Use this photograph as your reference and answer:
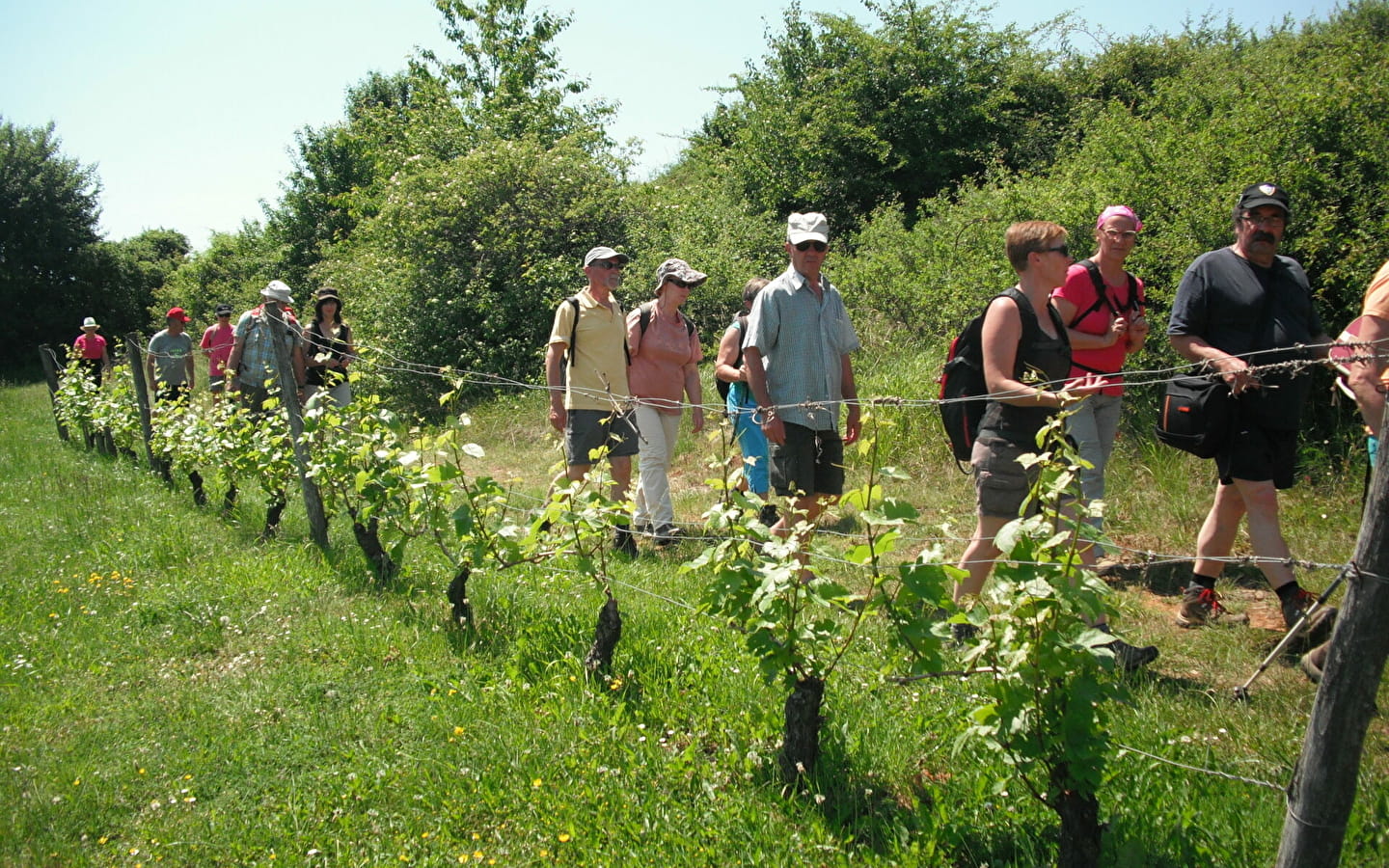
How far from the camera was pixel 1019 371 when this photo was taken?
3.93m

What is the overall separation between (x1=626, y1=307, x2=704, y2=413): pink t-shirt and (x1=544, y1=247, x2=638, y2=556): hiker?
18cm

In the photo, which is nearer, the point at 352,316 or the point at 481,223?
the point at 481,223

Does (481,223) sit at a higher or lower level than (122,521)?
higher

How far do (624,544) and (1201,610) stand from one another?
3.20 m

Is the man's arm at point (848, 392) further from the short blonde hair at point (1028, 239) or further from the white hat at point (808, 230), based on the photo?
the short blonde hair at point (1028, 239)

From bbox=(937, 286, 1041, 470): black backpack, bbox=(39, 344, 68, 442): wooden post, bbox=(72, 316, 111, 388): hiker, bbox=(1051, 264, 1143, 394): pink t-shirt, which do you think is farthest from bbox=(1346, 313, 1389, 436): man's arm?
bbox=(72, 316, 111, 388): hiker

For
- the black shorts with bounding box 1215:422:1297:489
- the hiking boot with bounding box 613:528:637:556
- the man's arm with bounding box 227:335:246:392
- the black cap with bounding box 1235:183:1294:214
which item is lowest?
the hiking boot with bounding box 613:528:637:556

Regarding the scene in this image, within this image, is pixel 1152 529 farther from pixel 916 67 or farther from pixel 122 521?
pixel 916 67

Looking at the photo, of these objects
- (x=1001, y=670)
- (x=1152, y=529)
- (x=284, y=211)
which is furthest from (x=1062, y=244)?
(x=284, y=211)

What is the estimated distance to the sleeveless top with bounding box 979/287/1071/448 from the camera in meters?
Answer: 3.84

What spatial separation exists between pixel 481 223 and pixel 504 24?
10840mm

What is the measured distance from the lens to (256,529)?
6.73 m

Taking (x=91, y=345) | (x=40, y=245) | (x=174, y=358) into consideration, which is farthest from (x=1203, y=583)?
(x=40, y=245)

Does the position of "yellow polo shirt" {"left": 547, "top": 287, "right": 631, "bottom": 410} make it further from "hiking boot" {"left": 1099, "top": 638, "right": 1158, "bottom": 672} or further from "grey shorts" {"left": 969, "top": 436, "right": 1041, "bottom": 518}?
"hiking boot" {"left": 1099, "top": 638, "right": 1158, "bottom": 672}
